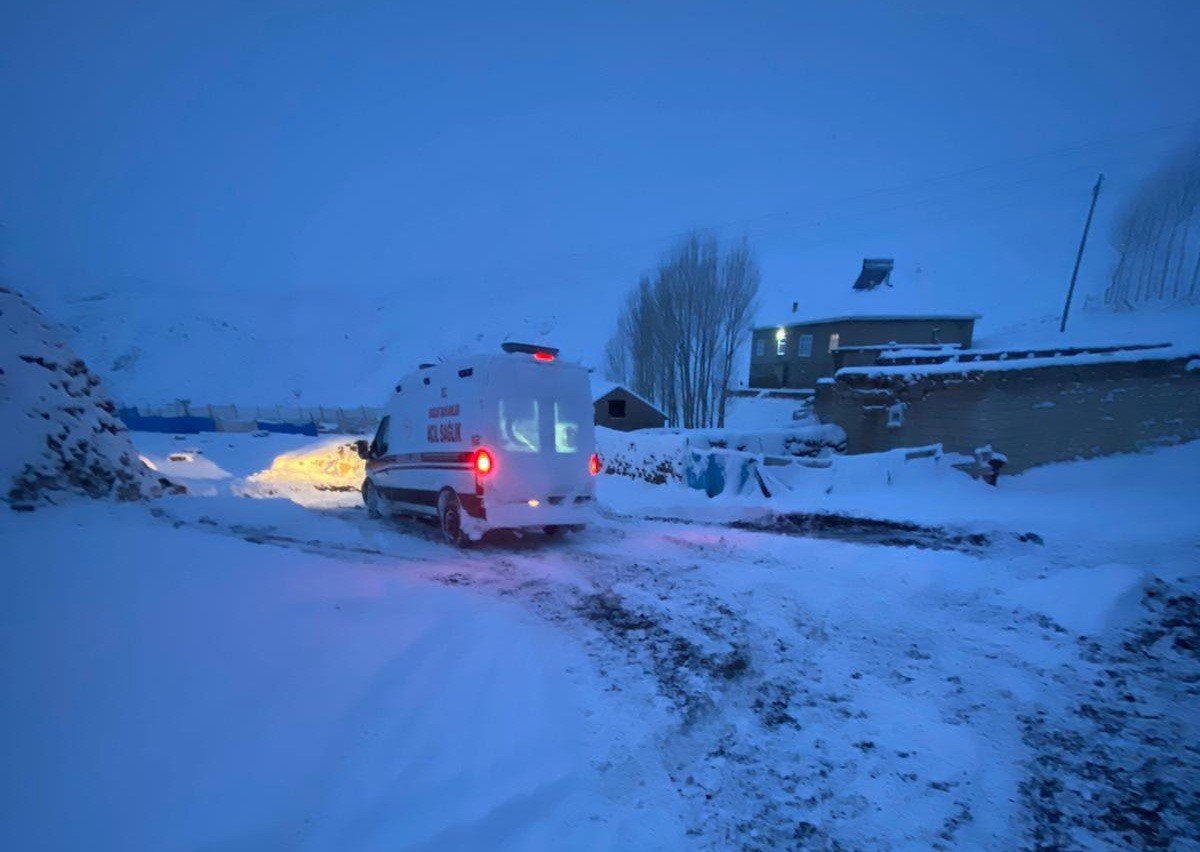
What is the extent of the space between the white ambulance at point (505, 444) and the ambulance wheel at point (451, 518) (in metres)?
0.02

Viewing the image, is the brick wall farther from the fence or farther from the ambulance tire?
the fence

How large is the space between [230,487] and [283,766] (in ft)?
47.3

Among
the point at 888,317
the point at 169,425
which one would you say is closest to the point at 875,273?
the point at 888,317

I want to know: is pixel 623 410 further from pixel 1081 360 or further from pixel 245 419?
pixel 245 419

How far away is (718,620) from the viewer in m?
5.00

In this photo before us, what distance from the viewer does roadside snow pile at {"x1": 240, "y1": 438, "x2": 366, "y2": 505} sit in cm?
1625

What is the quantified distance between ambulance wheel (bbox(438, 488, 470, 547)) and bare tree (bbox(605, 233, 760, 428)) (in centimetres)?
2469

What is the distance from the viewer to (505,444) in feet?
24.9

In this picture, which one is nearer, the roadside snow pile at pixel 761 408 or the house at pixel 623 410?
the roadside snow pile at pixel 761 408

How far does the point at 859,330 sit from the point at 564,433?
3267 cm

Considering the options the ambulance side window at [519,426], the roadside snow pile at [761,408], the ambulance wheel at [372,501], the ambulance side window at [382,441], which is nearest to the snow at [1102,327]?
the roadside snow pile at [761,408]

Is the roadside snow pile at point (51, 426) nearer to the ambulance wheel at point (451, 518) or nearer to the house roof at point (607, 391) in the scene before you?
the ambulance wheel at point (451, 518)

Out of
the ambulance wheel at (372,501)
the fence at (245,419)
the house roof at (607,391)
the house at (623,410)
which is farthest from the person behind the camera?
the fence at (245,419)

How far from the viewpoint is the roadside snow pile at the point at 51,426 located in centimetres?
515
